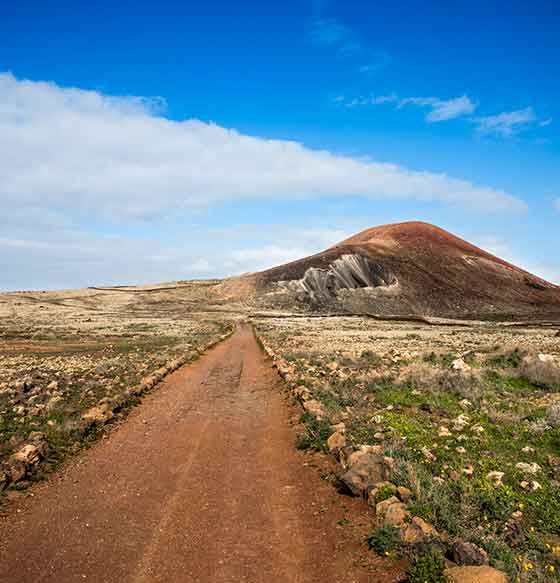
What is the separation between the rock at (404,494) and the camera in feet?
23.5

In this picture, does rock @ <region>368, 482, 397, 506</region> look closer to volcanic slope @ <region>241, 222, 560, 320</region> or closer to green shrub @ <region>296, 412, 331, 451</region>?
green shrub @ <region>296, 412, 331, 451</region>

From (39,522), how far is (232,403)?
919cm

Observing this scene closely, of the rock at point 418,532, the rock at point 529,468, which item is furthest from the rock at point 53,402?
the rock at point 529,468

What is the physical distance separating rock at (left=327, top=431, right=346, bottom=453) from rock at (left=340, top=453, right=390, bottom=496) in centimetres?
136

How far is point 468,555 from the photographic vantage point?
5430 millimetres

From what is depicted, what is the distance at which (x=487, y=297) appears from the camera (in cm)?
13050

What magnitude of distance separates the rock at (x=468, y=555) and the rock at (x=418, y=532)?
0.48 meters

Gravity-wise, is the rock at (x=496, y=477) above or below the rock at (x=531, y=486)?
above

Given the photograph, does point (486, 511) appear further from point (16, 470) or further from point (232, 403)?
point (232, 403)

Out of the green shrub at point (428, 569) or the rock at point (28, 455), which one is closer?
the green shrub at point (428, 569)

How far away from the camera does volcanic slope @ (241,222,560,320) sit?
117500mm

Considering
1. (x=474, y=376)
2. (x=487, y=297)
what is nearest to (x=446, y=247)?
(x=487, y=297)

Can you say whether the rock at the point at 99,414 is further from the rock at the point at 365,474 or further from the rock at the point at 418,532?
the rock at the point at 418,532

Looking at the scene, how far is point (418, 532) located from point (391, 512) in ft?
2.16
